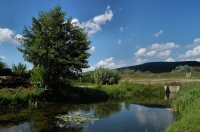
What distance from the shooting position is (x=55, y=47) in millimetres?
19359

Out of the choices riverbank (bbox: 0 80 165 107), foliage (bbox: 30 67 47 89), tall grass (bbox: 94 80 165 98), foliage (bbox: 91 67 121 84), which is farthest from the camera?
foliage (bbox: 91 67 121 84)

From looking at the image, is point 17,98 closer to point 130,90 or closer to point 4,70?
point 4,70

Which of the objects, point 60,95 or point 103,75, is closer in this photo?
point 60,95

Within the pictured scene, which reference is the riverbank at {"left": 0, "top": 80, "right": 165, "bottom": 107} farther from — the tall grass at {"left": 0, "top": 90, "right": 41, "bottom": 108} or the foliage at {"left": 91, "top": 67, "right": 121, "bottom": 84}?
the foliage at {"left": 91, "top": 67, "right": 121, "bottom": 84}

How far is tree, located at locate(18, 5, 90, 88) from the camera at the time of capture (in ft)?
64.3

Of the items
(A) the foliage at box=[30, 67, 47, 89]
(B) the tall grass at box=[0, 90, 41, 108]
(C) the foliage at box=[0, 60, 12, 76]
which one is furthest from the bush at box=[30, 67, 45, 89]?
(C) the foliage at box=[0, 60, 12, 76]

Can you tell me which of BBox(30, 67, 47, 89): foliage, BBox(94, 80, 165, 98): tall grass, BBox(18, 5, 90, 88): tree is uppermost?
BBox(18, 5, 90, 88): tree

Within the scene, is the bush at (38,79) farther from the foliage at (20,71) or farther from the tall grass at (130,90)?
the tall grass at (130,90)

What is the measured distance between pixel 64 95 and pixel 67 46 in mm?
5162

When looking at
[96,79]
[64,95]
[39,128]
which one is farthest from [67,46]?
[96,79]

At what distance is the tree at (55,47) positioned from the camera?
1959 cm

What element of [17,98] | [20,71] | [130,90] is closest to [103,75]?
[130,90]

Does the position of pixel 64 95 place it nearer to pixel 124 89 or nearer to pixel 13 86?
pixel 13 86

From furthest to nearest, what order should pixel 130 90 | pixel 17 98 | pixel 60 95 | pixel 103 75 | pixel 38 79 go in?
pixel 103 75
pixel 130 90
pixel 60 95
pixel 38 79
pixel 17 98
